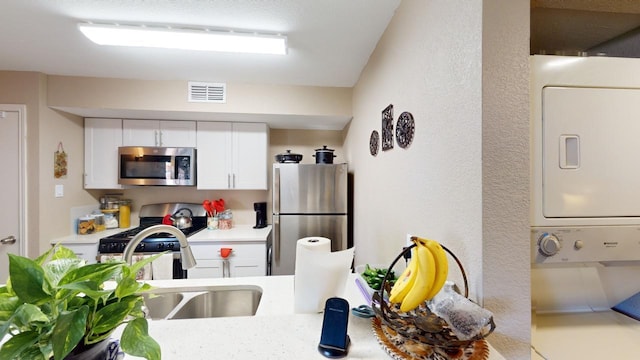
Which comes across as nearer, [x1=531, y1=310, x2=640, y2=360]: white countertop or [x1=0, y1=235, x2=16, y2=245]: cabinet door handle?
[x1=531, y1=310, x2=640, y2=360]: white countertop

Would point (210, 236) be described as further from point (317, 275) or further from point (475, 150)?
point (475, 150)

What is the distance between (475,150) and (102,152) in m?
3.36

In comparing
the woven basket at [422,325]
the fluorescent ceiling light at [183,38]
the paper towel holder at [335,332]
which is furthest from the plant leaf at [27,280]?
the fluorescent ceiling light at [183,38]

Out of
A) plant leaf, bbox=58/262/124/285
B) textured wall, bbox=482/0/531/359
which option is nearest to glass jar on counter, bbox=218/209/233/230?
plant leaf, bbox=58/262/124/285

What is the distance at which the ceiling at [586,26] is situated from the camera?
956 millimetres

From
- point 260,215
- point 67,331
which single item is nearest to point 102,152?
point 260,215

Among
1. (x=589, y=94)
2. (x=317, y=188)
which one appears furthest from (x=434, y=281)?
(x=317, y=188)

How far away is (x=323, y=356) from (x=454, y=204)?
65 centimetres

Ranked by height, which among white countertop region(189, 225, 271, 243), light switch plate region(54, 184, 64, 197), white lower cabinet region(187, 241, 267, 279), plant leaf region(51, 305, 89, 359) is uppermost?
light switch plate region(54, 184, 64, 197)

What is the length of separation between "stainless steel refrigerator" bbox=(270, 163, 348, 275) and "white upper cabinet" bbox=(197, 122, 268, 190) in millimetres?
440

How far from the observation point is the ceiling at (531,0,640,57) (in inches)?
37.6

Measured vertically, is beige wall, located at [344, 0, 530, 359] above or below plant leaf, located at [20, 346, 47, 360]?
above

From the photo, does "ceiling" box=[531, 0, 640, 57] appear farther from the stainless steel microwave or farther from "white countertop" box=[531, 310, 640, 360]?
the stainless steel microwave

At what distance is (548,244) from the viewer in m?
0.78
